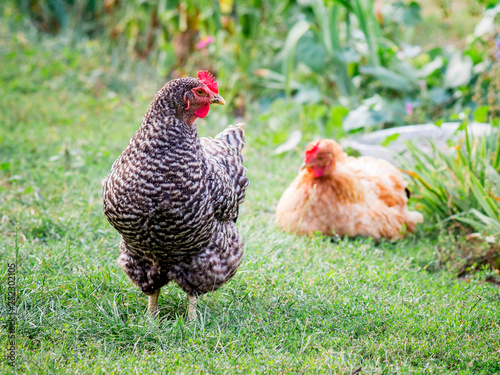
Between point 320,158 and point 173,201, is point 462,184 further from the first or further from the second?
point 173,201

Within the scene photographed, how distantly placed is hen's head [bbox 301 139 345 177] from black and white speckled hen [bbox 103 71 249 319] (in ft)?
4.19

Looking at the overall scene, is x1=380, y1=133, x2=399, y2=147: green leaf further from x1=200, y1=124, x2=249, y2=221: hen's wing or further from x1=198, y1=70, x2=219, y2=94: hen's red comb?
x1=198, y1=70, x2=219, y2=94: hen's red comb

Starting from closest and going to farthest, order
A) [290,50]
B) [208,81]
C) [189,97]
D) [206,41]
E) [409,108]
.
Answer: [189,97] < [208,81] < [409,108] < [290,50] < [206,41]

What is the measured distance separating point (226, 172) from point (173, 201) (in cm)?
62

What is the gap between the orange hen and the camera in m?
4.19

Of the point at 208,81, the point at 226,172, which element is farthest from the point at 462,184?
the point at 208,81

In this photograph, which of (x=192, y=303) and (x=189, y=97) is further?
(x=192, y=303)

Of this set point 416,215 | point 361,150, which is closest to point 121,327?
point 416,215

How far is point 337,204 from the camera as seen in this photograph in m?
4.25

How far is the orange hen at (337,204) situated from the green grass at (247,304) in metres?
0.13

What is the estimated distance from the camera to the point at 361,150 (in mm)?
5258

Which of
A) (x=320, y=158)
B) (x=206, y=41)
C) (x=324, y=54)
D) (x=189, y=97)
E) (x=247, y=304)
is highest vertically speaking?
(x=206, y=41)

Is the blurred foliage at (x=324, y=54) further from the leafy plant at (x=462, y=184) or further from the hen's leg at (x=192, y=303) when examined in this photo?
the hen's leg at (x=192, y=303)

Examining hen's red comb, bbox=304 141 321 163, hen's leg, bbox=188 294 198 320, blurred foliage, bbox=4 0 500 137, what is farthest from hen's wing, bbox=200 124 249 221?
Answer: blurred foliage, bbox=4 0 500 137
